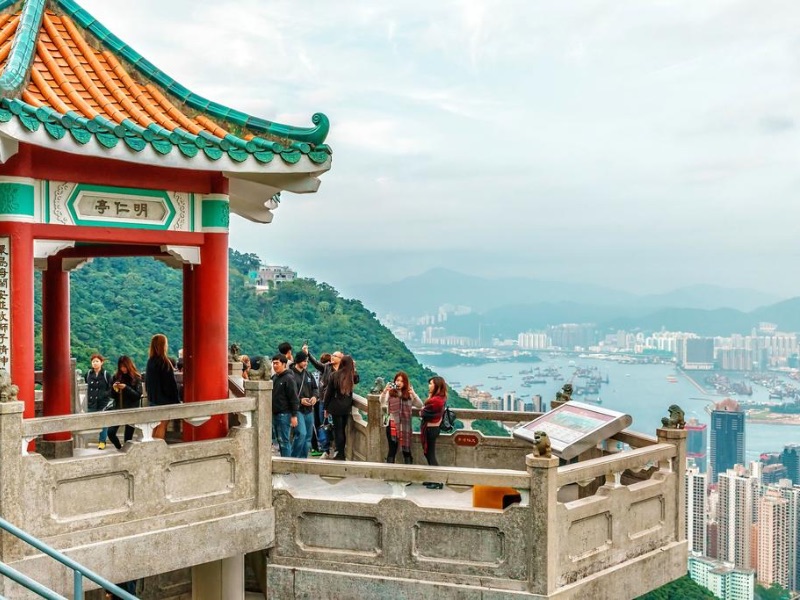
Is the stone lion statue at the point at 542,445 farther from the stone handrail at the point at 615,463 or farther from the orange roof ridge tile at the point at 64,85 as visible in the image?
the orange roof ridge tile at the point at 64,85

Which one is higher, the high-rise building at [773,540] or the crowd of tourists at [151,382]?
the crowd of tourists at [151,382]

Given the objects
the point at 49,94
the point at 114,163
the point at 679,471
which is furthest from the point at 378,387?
the point at 49,94

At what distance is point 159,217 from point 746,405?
193 metres

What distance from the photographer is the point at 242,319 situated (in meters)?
61.6

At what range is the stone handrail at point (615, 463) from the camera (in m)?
8.70

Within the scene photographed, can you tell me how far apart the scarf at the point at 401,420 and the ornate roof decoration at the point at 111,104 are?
3.45m

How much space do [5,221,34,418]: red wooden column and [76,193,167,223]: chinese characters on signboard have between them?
2.14 feet

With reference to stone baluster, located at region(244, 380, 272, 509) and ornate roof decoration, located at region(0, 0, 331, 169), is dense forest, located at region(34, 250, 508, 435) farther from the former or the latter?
stone baluster, located at region(244, 380, 272, 509)

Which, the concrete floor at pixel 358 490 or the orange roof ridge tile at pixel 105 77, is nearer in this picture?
the orange roof ridge tile at pixel 105 77

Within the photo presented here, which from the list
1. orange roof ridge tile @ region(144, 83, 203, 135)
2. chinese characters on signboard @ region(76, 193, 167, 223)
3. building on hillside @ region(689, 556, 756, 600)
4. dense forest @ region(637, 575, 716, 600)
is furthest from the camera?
building on hillside @ region(689, 556, 756, 600)

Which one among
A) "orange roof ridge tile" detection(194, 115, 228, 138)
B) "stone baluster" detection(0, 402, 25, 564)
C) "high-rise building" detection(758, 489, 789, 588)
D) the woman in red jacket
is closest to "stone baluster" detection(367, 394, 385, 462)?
the woman in red jacket

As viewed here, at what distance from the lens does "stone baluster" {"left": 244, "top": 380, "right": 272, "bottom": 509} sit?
9.23m

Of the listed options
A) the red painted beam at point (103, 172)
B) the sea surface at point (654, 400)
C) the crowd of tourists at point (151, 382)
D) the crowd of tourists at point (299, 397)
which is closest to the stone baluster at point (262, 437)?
the crowd of tourists at point (299, 397)

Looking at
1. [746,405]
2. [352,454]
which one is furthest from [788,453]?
[352,454]
